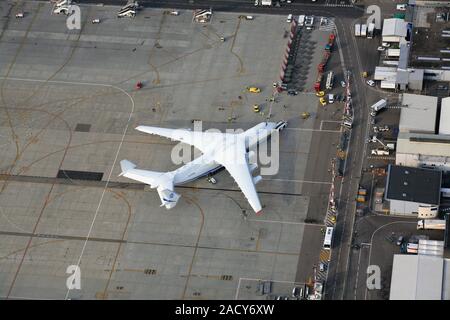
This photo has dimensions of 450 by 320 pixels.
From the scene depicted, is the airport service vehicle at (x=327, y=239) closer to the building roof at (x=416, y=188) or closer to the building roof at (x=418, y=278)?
the building roof at (x=416, y=188)

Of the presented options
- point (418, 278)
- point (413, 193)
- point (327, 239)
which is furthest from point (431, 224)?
A: point (327, 239)

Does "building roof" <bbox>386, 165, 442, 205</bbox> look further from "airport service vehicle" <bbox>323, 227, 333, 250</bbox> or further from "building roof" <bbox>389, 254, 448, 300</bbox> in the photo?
"airport service vehicle" <bbox>323, 227, 333, 250</bbox>

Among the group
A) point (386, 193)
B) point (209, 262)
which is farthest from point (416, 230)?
point (209, 262)

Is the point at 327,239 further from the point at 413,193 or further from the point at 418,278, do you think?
the point at 418,278

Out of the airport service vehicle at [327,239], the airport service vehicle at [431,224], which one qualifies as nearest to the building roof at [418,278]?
the airport service vehicle at [431,224]

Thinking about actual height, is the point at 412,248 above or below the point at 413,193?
below
